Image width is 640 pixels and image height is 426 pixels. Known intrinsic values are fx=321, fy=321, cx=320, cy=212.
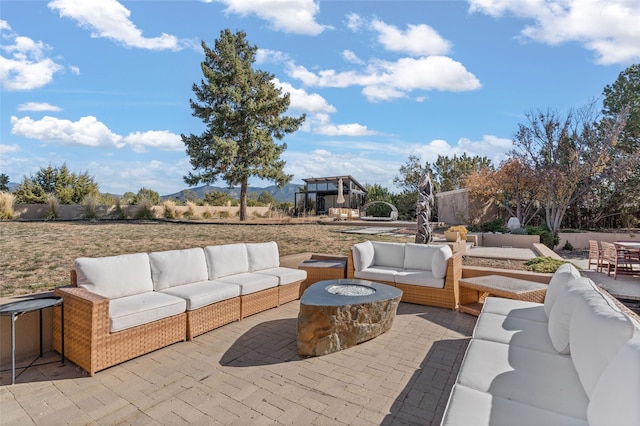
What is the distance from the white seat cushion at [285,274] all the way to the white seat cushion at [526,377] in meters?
2.65

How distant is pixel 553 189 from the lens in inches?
467

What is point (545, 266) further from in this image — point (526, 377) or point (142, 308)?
point (142, 308)

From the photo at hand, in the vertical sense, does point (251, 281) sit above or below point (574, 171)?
below

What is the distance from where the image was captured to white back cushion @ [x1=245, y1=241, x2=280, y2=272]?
451 cm

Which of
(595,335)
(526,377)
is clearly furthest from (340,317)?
(595,335)

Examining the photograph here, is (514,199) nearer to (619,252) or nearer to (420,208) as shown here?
(619,252)

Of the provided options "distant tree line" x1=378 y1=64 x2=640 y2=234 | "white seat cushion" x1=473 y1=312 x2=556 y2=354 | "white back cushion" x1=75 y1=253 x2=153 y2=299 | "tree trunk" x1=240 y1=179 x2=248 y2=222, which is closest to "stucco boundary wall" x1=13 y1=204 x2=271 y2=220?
"tree trunk" x1=240 y1=179 x2=248 y2=222

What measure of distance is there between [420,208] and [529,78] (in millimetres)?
6942

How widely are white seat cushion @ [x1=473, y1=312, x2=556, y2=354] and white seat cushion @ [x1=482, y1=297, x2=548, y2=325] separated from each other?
3.6 inches

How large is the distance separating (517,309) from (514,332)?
671mm

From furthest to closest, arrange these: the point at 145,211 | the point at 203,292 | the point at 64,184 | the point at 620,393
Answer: the point at 64,184, the point at 145,211, the point at 203,292, the point at 620,393

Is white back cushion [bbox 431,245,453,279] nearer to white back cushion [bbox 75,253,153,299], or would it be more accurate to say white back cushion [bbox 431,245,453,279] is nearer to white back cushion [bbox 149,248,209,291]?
white back cushion [bbox 149,248,209,291]

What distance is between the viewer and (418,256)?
190 inches

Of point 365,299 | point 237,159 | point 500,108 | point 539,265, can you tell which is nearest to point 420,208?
point 539,265
